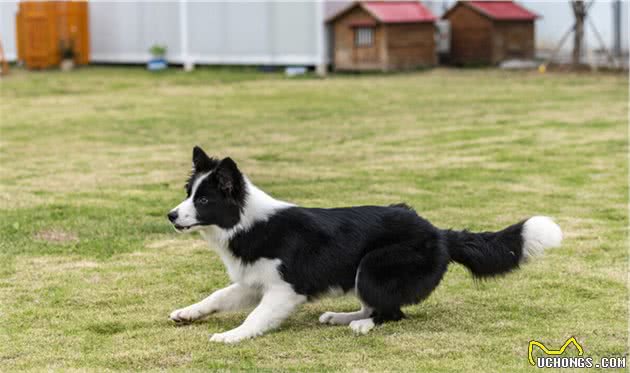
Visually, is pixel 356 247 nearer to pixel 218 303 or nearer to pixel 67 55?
pixel 218 303

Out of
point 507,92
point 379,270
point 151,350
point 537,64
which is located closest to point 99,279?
point 151,350

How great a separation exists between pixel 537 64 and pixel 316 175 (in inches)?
510

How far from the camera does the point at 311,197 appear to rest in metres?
8.98

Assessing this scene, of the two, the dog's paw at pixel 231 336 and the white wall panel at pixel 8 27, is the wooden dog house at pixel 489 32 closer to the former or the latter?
the white wall panel at pixel 8 27

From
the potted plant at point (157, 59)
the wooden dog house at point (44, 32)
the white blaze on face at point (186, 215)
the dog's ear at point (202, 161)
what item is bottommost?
the white blaze on face at point (186, 215)

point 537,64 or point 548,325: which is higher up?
point 537,64

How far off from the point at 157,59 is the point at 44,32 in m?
2.71

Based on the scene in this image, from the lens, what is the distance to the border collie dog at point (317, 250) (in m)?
5.02

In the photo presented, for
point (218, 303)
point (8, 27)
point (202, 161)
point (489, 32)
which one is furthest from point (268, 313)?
point (8, 27)

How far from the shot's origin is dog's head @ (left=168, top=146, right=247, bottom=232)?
4.98m

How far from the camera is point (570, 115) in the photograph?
14.4m

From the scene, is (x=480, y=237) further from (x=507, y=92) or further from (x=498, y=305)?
(x=507, y=92)

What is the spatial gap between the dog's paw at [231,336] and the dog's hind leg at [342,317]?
0.49 metres

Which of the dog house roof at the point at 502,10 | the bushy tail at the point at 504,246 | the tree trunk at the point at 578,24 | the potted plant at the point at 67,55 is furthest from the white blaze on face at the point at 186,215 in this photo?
the potted plant at the point at 67,55
